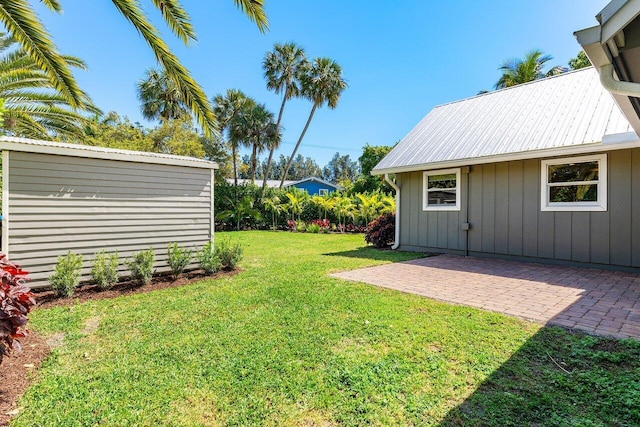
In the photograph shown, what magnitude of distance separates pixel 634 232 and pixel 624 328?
13.1 feet

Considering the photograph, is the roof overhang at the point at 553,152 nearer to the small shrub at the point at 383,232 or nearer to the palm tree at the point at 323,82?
the small shrub at the point at 383,232

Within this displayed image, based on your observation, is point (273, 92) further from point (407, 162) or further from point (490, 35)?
point (407, 162)

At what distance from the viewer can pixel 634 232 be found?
5.94 meters

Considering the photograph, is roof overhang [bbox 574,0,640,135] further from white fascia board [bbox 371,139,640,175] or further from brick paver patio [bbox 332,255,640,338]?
white fascia board [bbox 371,139,640,175]

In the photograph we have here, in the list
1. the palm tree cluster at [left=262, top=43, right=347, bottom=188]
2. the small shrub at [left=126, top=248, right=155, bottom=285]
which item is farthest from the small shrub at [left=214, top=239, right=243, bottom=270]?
Answer: the palm tree cluster at [left=262, top=43, right=347, bottom=188]

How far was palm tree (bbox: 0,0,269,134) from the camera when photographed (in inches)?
153

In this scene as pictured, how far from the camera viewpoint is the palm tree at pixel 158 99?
2223cm

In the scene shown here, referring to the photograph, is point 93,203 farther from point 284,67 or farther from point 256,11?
point 284,67

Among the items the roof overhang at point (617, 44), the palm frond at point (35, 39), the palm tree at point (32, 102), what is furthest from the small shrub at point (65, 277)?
the roof overhang at point (617, 44)

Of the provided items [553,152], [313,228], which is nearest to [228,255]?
[553,152]

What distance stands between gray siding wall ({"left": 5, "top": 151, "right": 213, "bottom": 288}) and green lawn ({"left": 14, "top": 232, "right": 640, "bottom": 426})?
137cm

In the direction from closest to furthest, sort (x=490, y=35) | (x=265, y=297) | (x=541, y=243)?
1. (x=265, y=297)
2. (x=541, y=243)
3. (x=490, y=35)

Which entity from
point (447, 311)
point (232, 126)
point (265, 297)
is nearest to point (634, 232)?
point (447, 311)

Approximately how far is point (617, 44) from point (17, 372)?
544cm
